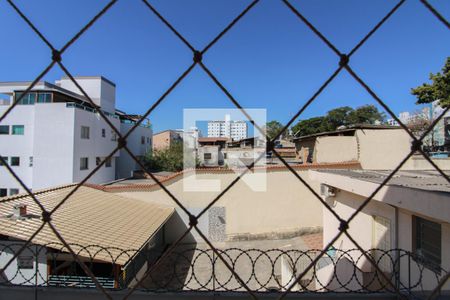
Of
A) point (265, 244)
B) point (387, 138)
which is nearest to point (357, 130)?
point (387, 138)

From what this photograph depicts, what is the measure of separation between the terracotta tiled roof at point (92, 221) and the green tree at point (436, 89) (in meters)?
10.1

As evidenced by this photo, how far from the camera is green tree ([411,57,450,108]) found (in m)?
9.44

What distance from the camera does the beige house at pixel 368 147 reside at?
1052 centimetres

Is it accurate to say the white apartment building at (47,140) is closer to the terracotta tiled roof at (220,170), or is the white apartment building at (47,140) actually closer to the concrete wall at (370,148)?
the terracotta tiled roof at (220,170)

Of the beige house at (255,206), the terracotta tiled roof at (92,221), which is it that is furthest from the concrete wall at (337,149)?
the terracotta tiled roof at (92,221)

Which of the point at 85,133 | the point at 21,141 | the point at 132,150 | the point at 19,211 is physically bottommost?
the point at 19,211

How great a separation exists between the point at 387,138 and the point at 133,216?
949 centimetres

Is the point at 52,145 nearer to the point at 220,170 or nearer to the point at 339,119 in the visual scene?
the point at 220,170

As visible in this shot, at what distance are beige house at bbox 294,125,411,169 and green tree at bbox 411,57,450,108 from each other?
1.38 metres

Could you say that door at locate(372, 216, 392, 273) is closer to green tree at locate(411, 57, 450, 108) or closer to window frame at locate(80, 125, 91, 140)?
green tree at locate(411, 57, 450, 108)

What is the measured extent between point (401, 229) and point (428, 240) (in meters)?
0.44

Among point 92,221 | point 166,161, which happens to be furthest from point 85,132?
point 92,221

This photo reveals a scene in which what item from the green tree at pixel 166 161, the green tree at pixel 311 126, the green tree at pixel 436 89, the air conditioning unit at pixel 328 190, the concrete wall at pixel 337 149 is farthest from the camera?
the green tree at pixel 311 126

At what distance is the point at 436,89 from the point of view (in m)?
9.73
